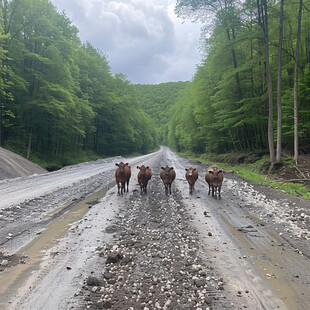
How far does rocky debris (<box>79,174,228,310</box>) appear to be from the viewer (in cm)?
300

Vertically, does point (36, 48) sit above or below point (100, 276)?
above

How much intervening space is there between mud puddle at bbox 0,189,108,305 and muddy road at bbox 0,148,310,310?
0.02 m

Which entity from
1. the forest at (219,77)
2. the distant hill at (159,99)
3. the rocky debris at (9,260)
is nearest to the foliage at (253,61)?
the forest at (219,77)

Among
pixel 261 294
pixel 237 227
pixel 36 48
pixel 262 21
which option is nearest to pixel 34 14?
pixel 36 48

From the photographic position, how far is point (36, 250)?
179 inches

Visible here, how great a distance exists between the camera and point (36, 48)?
22.9m

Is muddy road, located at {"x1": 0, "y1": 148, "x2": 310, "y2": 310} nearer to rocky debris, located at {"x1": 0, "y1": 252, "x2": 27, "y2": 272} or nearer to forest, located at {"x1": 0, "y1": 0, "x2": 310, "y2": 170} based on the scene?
Result: rocky debris, located at {"x1": 0, "y1": 252, "x2": 27, "y2": 272}

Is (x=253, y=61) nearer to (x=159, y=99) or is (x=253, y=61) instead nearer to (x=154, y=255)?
(x=154, y=255)

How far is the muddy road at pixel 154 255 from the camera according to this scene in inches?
121

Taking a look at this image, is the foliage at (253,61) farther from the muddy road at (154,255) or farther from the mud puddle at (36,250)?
the mud puddle at (36,250)

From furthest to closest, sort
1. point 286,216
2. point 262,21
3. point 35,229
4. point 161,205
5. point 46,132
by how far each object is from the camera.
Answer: point 46,132
point 262,21
point 161,205
point 286,216
point 35,229

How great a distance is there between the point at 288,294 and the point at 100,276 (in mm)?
2803

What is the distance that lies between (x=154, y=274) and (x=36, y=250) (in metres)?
2.57

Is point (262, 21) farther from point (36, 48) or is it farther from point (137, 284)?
point (36, 48)
